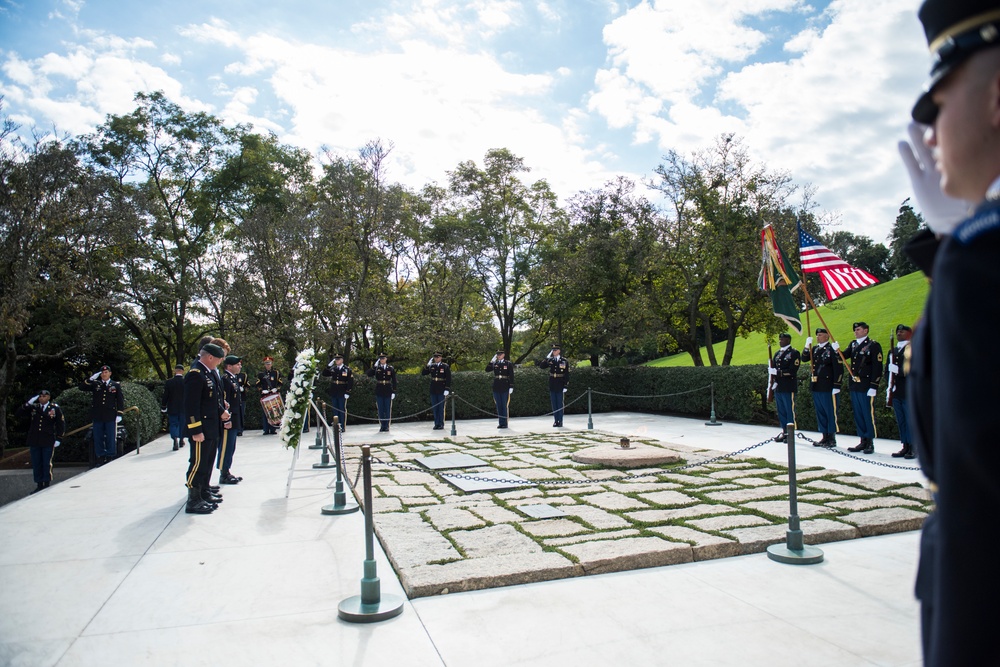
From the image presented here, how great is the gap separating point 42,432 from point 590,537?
11.1m

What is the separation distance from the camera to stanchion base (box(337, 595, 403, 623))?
13.9 ft

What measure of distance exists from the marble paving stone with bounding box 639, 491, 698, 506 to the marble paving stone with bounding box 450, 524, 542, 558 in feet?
6.39

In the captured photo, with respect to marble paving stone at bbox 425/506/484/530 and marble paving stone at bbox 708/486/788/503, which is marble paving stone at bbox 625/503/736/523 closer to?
marble paving stone at bbox 708/486/788/503

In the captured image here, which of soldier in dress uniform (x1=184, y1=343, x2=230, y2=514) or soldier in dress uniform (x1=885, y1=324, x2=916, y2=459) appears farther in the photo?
soldier in dress uniform (x1=885, y1=324, x2=916, y2=459)

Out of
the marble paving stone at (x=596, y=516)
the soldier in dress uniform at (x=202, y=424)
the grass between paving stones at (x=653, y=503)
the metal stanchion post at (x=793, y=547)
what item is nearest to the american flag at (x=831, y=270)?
the grass between paving stones at (x=653, y=503)

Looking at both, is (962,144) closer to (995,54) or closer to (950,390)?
(995,54)

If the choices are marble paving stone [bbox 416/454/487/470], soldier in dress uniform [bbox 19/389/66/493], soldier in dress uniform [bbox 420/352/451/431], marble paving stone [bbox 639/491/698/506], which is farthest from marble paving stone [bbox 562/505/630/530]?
soldier in dress uniform [bbox 19/389/66/493]

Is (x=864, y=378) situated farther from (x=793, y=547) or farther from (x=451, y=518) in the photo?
(x=451, y=518)

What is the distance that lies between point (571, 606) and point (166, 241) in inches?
1106

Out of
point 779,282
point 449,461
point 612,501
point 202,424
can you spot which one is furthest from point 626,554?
point 779,282

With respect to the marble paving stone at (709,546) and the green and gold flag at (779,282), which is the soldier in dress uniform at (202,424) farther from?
the green and gold flag at (779,282)

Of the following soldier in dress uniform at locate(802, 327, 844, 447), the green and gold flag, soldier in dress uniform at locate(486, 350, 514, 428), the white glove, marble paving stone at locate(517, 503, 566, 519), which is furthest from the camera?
soldier in dress uniform at locate(486, 350, 514, 428)

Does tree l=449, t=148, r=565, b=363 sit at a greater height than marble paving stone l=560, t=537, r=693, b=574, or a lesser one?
greater

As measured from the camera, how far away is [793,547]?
5371 mm
